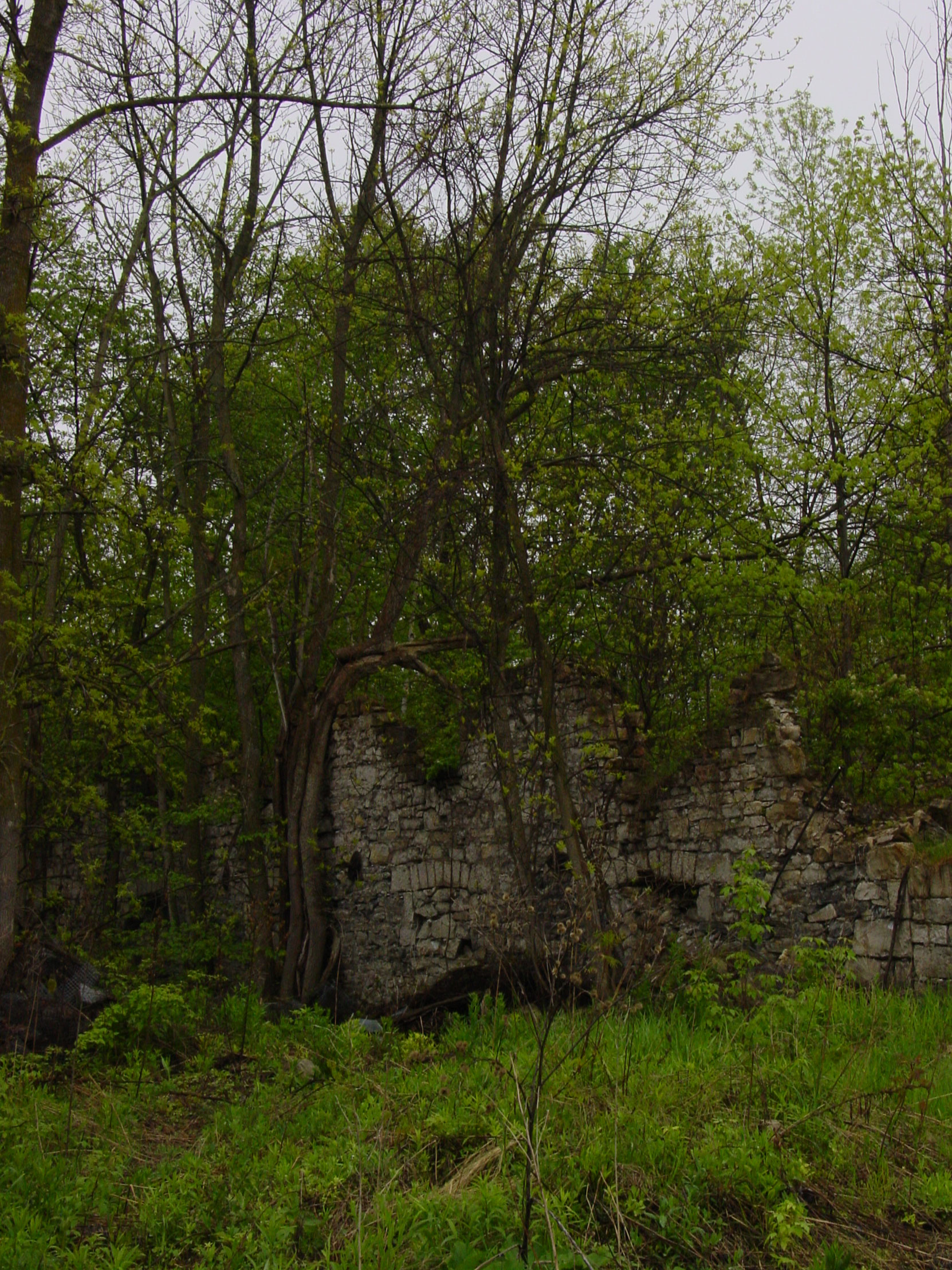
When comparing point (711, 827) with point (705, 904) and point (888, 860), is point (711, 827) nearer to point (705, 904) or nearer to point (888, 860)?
point (705, 904)

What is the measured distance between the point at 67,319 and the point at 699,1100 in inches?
457

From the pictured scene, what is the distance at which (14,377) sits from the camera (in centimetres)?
700

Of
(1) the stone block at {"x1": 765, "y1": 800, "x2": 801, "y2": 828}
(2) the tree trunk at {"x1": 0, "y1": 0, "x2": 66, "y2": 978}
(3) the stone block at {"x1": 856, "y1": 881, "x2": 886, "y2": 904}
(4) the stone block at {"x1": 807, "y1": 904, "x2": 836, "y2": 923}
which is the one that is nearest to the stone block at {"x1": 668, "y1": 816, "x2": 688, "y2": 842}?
(1) the stone block at {"x1": 765, "y1": 800, "x2": 801, "y2": 828}

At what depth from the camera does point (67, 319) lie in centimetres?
1247

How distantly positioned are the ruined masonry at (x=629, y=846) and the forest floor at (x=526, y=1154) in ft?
4.09

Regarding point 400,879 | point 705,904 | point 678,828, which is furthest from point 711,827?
point 400,879

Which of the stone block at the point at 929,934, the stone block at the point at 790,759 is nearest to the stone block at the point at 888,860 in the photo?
the stone block at the point at 929,934

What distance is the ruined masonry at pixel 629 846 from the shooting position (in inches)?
266

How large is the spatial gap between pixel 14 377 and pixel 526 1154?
5956mm

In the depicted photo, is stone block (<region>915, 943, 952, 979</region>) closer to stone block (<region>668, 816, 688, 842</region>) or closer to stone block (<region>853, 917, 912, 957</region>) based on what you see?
stone block (<region>853, 917, 912, 957</region>)

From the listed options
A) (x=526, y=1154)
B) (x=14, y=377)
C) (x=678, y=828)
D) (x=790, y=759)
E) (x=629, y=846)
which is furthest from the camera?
(x=629, y=846)

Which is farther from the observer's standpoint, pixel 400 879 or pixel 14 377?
pixel 400 879

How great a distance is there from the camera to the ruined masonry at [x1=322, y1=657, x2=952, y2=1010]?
6.75m

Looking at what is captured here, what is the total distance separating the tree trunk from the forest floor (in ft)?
5.39
